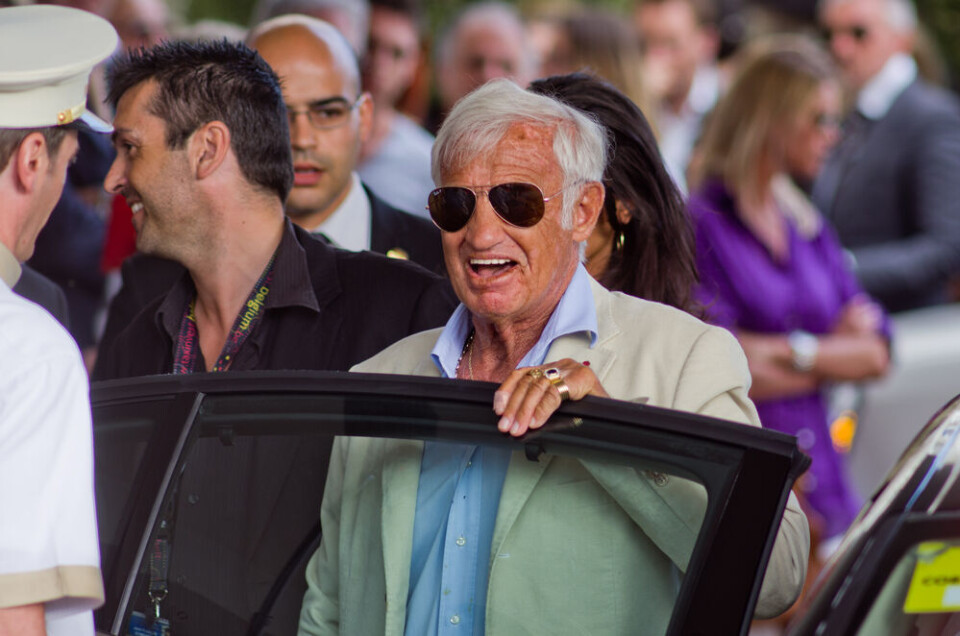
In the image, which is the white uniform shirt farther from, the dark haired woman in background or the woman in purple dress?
the woman in purple dress

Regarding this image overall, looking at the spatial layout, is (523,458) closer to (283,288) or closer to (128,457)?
(128,457)

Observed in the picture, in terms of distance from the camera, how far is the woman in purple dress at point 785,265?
5.28 meters

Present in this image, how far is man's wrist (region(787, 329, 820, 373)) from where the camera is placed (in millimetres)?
5305

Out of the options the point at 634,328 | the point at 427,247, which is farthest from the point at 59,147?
the point at 427,247

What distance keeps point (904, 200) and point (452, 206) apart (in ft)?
14.9

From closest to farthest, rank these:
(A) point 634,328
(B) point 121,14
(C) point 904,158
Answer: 1. (A) point 634,328
2. (C) point 904,158
3. (B) point 121,14

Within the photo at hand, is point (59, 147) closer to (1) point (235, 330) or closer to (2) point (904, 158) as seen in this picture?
(1) point (235, 330)

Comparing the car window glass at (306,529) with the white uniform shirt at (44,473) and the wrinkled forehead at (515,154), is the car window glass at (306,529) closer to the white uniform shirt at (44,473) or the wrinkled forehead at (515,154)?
the white uniform shirt at (44,473)

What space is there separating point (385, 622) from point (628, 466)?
0.57 metres

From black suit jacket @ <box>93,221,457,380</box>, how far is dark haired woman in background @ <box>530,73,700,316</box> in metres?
0.43

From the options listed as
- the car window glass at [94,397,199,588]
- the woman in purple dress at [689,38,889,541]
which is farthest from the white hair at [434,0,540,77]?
the car window glass at [94,397,199,588]

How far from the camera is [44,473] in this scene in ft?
6.73

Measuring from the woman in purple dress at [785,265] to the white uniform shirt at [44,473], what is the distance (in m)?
3.40

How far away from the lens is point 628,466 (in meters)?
2.40
